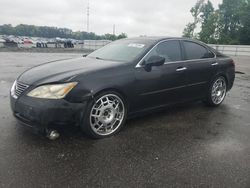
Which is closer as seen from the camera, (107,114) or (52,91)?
(52,91)

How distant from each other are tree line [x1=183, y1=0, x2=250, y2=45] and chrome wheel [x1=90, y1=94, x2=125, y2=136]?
54923 millimetres

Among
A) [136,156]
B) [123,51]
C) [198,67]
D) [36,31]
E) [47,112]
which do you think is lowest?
[136,156]

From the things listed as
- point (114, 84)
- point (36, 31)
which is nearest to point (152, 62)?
point (114, 84)

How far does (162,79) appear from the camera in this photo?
4.70 meters

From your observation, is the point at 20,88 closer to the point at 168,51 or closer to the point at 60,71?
the point at 60,71

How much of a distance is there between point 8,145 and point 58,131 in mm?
658

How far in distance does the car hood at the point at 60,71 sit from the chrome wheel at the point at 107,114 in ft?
1.56

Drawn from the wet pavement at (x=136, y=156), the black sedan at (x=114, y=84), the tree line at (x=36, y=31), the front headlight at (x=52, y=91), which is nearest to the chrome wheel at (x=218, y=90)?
the black sedan at (x=114, y=84)

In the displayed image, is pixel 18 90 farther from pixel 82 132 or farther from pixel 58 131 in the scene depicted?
pixel 82 132

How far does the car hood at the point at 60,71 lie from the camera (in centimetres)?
379

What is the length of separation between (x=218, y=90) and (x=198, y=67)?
994mm

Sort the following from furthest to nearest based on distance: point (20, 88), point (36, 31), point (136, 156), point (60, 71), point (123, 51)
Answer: point (36, 31) → point (123, 51) → point (60, 71) → point (20, 88) → point (136, 156)

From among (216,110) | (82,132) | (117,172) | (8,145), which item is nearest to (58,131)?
(82,132)

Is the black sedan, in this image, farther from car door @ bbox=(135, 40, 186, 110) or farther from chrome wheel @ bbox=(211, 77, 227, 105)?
chrome wheel @ bbox=(211, 77, 227, 105)
